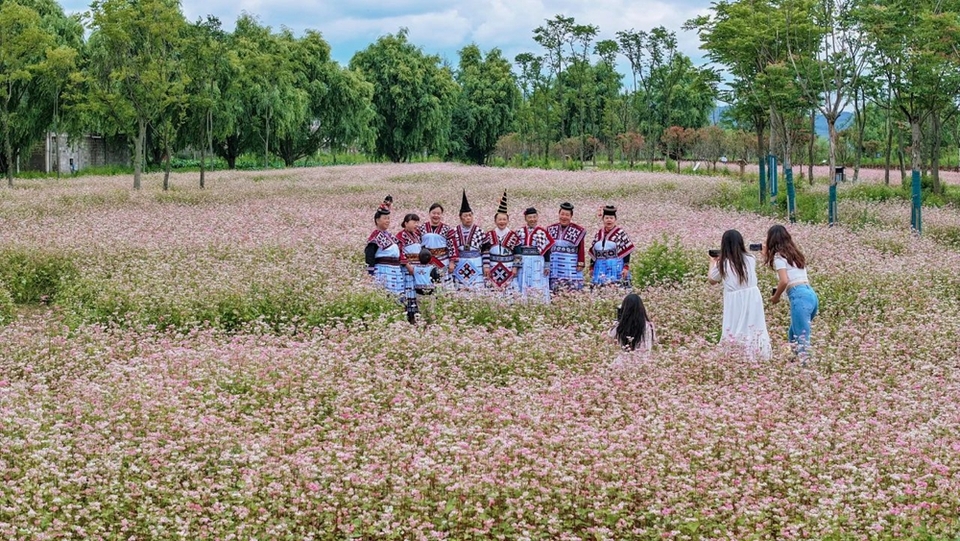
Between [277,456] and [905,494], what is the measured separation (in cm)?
399

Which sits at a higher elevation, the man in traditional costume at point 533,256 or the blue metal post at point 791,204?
the blue metal post at point 791,204

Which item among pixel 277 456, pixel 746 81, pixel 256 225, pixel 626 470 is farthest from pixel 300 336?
pixel 746 81

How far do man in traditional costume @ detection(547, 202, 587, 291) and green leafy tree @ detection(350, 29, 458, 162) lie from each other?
2354 inches

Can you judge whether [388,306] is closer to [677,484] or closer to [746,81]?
[677,484]

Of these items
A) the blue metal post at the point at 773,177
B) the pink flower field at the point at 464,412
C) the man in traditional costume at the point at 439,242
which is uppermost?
the blue metal post at the point at 773,177

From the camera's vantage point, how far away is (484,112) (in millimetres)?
86562

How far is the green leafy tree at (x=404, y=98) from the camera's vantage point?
73625 mm

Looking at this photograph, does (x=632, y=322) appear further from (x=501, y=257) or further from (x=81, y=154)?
(x=81, y=154)

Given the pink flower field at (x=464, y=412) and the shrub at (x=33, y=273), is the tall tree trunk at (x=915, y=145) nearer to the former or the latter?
the pink flower field at (x=464, y=412)

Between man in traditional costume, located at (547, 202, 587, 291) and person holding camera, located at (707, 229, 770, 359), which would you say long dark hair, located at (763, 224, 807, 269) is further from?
man in traditional costume, located at (547, 202, 587, 291)

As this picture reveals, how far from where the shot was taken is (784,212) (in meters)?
25.4

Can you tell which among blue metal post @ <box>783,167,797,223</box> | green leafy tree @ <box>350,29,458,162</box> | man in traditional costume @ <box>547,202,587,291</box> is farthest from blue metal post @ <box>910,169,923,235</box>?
green leafy tree @ <box>350,29,458,162</box>

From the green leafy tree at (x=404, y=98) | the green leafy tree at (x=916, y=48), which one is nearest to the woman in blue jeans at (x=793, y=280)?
the green leafy tree at (x=916, y=48)

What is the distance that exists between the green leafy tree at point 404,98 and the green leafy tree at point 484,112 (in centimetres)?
860
